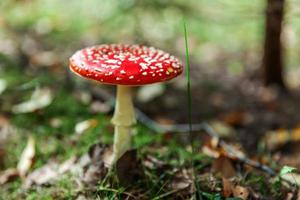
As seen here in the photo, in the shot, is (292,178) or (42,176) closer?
(292,178)

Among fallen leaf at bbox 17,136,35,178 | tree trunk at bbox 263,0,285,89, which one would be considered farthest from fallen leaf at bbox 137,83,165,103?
fallen leaf at bbox 17,136,35,178

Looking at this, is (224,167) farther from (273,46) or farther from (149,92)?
(273,46)

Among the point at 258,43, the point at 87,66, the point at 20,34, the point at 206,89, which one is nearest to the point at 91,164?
the point at 87,66

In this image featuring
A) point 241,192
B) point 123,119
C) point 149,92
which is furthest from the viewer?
point 149,92

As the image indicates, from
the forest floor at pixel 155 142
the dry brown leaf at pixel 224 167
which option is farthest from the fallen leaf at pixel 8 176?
the dry brown leaf at pixel 224 167

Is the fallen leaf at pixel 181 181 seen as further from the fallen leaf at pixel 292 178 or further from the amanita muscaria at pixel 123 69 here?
the fallen leaf at pixel 292 178

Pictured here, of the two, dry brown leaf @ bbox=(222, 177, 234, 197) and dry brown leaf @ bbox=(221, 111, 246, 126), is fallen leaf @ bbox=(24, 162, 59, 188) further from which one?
dry brown leaf @ bbox=(221, 111, 246, 126)

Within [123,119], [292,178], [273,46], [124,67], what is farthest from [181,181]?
[273,46]

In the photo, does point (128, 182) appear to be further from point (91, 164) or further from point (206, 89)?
point (206, 89)
